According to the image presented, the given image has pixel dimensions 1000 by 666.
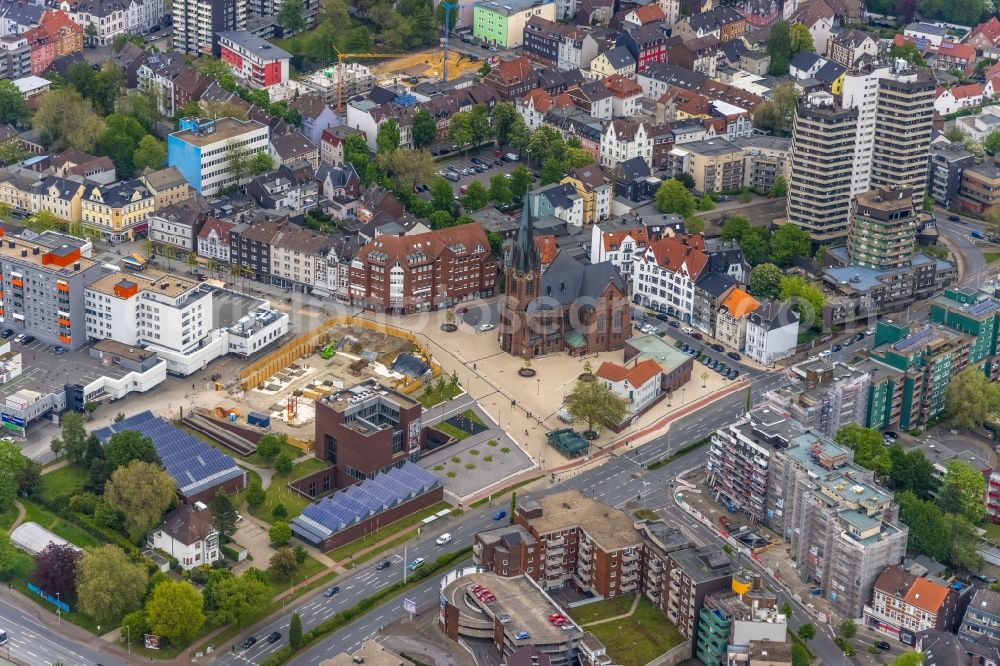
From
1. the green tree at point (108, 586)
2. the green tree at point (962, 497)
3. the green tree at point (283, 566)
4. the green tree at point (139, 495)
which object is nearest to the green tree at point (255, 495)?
the green tree at point (139, 495)

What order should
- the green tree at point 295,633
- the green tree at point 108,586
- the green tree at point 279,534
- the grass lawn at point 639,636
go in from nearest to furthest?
1. the green tree at point 295,633
2. the grass lawn at point 639,636
3. the green tree at point 108,586
4. the green tree at point 279,534

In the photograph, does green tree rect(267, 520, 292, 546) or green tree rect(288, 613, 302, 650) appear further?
green tree rect(267, 520, 292, 546)

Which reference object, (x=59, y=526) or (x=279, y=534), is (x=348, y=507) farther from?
(x=59, y=526)

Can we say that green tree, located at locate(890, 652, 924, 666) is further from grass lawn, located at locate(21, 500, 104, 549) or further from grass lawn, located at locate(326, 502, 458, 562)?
grass lawn, located at locate(21, 500, 104, 549)

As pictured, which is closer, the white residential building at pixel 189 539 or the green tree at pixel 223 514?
the white residential building at pixel 189 539

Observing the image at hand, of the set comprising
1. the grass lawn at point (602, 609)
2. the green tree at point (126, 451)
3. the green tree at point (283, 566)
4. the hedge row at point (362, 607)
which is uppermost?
the green tree at point (126, 451)

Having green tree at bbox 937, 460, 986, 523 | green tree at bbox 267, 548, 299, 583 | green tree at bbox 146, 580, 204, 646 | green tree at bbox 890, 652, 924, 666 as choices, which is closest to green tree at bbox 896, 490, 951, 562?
green tree at bbox 937, 460, 986, 523

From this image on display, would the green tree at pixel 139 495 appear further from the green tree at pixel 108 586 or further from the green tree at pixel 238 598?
the green tree at pixel 238 598

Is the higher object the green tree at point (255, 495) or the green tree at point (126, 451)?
the green tree at point (126, 451)
